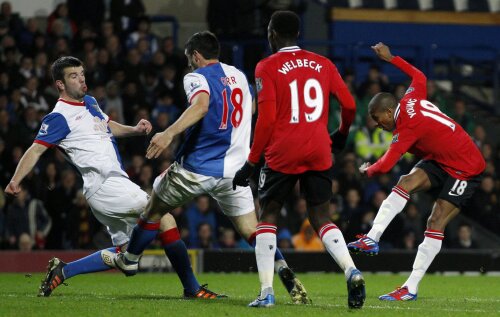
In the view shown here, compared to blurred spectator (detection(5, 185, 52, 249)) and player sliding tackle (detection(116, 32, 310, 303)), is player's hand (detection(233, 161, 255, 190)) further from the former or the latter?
blurred spectator (detection(5, 185, 52, 249))

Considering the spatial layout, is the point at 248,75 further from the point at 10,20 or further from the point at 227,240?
the point at 227,240

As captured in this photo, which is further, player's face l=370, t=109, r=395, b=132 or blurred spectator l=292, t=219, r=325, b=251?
blurred spectator l=292, t=219, r=325, b=251

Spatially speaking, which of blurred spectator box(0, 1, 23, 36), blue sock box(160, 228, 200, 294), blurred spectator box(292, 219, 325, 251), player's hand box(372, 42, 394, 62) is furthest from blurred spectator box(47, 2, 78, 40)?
player's hand box(372, 42, 394, 62)

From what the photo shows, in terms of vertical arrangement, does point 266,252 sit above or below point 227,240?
above

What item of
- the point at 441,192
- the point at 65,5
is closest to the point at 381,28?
the point at 65,5

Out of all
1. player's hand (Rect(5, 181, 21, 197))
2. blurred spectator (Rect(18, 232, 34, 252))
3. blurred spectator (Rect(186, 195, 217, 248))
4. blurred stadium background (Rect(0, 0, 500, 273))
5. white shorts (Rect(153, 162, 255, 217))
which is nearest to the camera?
white shorts (Rect(153, 162, 255, 217))

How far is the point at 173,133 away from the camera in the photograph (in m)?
8.41

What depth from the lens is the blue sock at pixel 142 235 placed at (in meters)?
9.34

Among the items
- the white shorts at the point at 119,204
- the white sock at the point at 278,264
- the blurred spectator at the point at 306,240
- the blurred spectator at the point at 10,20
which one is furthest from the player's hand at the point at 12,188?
the blurred spectator at the point at 10,20

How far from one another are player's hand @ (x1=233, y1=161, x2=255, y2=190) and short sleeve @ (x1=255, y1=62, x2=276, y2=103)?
1.63 feet

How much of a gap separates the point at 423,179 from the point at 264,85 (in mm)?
2378

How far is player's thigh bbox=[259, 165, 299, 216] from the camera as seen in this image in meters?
8.59

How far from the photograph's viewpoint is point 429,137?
1011 cm

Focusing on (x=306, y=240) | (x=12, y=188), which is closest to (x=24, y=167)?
(x=12, y=188)
